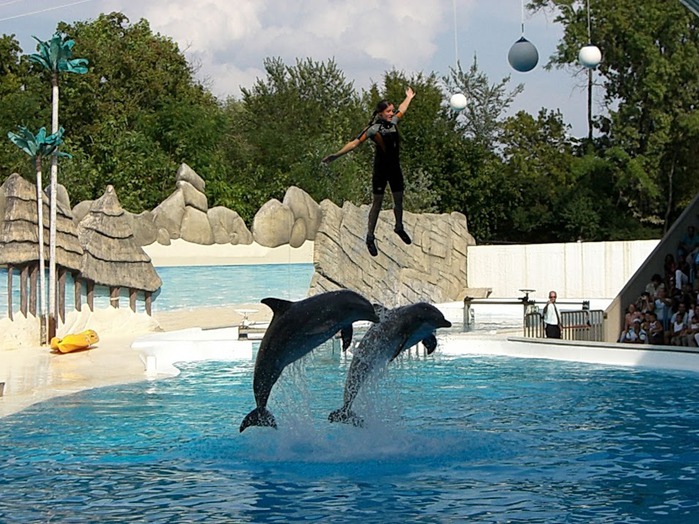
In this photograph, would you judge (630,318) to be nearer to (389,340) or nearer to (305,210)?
(389,340)

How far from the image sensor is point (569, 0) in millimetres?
33938

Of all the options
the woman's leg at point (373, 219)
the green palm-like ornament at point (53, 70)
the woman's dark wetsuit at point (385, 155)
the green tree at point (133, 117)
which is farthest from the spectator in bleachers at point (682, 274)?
the green tree at point (133, 117)

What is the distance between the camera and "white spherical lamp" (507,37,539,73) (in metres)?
10.4

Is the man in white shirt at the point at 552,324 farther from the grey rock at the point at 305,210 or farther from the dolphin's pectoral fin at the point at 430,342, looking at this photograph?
the grey rock at the point at 305,210

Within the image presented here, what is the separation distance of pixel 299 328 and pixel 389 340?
0.70 m

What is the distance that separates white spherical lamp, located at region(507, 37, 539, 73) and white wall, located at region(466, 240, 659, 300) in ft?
47.4

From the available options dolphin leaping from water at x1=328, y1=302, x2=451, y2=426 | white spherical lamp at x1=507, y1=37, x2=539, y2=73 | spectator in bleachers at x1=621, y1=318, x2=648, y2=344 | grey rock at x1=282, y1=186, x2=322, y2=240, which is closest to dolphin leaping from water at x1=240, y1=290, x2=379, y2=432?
dolphin leaping from water at x1=328, y1=302, x2=451, y2=426

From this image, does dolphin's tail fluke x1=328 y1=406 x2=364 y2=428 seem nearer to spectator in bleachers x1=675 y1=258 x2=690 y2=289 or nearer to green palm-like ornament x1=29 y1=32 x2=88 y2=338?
spectator in bleachers x1=675 y1=258 x2=690 y2=289

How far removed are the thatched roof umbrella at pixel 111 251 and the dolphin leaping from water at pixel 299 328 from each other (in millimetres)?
11419

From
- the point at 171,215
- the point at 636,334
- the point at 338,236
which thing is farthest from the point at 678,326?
the point at 171,215

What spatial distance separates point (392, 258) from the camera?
25.7m

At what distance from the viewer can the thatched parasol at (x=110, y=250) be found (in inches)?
712

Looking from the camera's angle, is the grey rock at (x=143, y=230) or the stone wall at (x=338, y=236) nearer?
the grey rock at (x=143, y=230)

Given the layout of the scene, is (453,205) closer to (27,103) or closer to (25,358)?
(27,103)
